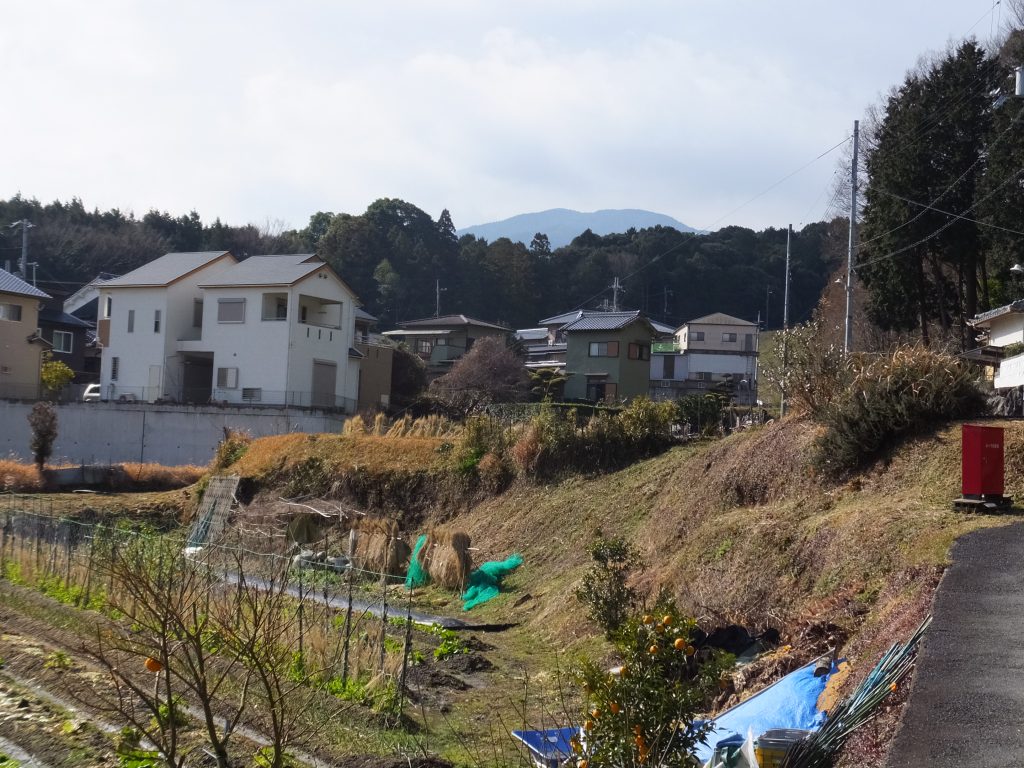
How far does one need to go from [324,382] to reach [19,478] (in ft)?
46.2

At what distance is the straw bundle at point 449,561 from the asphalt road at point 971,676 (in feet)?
33.2

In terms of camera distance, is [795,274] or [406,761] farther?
[795,274]

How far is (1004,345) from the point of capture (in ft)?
83.2

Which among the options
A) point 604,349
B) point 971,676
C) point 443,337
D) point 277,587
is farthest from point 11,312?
point 971,676

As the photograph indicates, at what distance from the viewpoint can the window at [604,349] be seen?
43.7m

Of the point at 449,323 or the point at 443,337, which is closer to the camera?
the point at 449,323

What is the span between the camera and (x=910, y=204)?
1217 inches

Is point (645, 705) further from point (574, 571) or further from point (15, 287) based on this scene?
point (15, 287)

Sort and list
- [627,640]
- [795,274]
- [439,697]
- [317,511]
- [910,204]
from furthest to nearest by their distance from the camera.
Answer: [795,274] < [910,204] < [317,511] < [439,697] < [627,640]

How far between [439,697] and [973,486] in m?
6.07

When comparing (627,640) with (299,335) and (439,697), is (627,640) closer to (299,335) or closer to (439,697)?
(439,697)

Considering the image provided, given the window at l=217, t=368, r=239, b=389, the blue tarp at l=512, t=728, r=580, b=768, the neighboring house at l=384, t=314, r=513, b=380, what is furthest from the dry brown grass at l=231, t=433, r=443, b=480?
the neighboring house at l=384, t=314, r=513, b=380

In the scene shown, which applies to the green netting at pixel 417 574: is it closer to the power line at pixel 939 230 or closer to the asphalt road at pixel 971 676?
the asphalt road at pixel 971 676

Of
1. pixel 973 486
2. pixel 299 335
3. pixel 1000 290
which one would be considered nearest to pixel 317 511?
pixel 973 486
